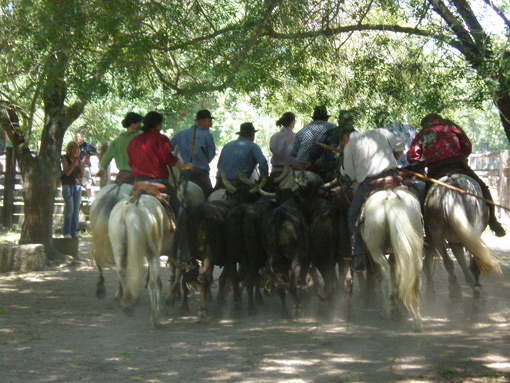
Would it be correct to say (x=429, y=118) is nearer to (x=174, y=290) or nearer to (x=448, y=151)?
(x=448, y=151)

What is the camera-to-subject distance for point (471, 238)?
32.9 feet

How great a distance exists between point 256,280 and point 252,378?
3.58m

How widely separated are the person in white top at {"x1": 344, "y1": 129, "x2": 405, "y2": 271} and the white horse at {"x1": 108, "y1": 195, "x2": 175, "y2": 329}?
2272 millimetres

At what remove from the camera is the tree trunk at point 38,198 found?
15.0 meters

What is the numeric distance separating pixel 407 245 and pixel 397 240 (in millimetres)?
118

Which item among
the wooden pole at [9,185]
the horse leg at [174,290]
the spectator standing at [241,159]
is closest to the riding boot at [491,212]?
the spectator standing at [241,159]

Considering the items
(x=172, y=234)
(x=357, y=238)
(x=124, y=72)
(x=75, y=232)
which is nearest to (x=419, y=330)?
(x=357, y=238)

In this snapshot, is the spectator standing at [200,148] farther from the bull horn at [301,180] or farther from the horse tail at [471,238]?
the horse tail at [471,238]

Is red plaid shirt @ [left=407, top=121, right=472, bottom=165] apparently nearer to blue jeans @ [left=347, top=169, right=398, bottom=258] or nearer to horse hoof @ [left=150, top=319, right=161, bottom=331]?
blue jeans @ [left=347, top=169, right=398, bottom=258]

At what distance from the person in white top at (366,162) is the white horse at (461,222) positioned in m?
0.79

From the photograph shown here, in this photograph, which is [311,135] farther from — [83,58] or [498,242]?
[498,242]

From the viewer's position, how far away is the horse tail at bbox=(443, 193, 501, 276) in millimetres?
10000

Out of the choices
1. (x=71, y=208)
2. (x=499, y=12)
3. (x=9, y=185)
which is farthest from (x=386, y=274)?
(x=9, y=185)

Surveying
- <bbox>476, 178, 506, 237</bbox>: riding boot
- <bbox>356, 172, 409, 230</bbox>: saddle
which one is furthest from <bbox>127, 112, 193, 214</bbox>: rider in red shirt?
<bbox>476, 178, 506, 237</bbox>: riding boot
